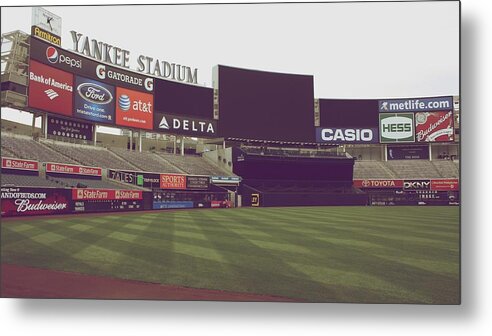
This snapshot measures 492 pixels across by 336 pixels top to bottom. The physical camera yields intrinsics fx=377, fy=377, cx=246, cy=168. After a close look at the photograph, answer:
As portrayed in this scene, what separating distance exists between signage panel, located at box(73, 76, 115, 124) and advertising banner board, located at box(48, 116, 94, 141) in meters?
0.79

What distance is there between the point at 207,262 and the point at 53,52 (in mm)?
13932

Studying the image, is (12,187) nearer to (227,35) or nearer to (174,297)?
(174,297)

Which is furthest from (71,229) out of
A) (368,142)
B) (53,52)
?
(368,142)

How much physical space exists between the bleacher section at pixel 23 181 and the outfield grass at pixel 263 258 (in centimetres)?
95

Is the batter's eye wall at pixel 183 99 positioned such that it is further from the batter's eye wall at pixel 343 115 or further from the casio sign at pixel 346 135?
the casio sign at pixel 346 135

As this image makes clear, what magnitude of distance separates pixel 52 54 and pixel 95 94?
4.05m

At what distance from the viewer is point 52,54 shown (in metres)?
16.3

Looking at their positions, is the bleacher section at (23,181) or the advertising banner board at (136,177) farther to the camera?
the advertising banner board at (136,177)

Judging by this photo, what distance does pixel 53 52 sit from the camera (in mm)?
16391

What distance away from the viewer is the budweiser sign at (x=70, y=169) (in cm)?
1354

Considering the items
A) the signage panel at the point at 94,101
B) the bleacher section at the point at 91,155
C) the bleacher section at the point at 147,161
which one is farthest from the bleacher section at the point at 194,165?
the signage panel at the point at 94,101

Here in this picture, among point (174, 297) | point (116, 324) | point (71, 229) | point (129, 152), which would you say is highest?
point (129, 152)

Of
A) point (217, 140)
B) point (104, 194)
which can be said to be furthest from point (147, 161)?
point (104, 194)

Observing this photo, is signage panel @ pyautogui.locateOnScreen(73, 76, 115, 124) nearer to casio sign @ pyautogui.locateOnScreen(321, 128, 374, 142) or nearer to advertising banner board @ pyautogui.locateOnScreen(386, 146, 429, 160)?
casio sign @ pyautogui.locateOnScreen(321, 128, 374, 142)
